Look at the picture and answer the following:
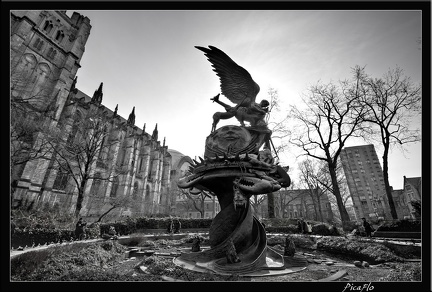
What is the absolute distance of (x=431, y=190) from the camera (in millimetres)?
3473

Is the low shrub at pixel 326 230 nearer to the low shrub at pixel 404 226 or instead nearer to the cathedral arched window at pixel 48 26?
the low shrub at pixel 404 226

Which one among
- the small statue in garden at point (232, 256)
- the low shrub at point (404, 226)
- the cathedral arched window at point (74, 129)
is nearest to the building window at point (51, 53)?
the cathedral arched window at point (74, 129)

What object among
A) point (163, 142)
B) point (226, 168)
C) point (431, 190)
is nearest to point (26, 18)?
point (163, 142)

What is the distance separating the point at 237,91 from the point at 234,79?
0.43m

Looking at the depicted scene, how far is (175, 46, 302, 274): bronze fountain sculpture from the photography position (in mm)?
4586

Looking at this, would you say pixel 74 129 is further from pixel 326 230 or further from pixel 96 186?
pixel 326 230

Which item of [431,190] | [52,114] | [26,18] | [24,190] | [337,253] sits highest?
[26,18]

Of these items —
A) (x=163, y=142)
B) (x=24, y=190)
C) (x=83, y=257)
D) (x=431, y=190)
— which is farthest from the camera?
(x=163, y=142)

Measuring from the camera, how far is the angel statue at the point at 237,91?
6.77 metres

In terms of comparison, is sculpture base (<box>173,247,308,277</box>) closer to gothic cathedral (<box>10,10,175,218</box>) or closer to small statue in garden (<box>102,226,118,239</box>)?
small statue in garden (<box>102,226,118,239</box>)

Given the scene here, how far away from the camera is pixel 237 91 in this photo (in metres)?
7.12

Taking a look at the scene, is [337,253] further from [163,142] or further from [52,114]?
[163,142]
